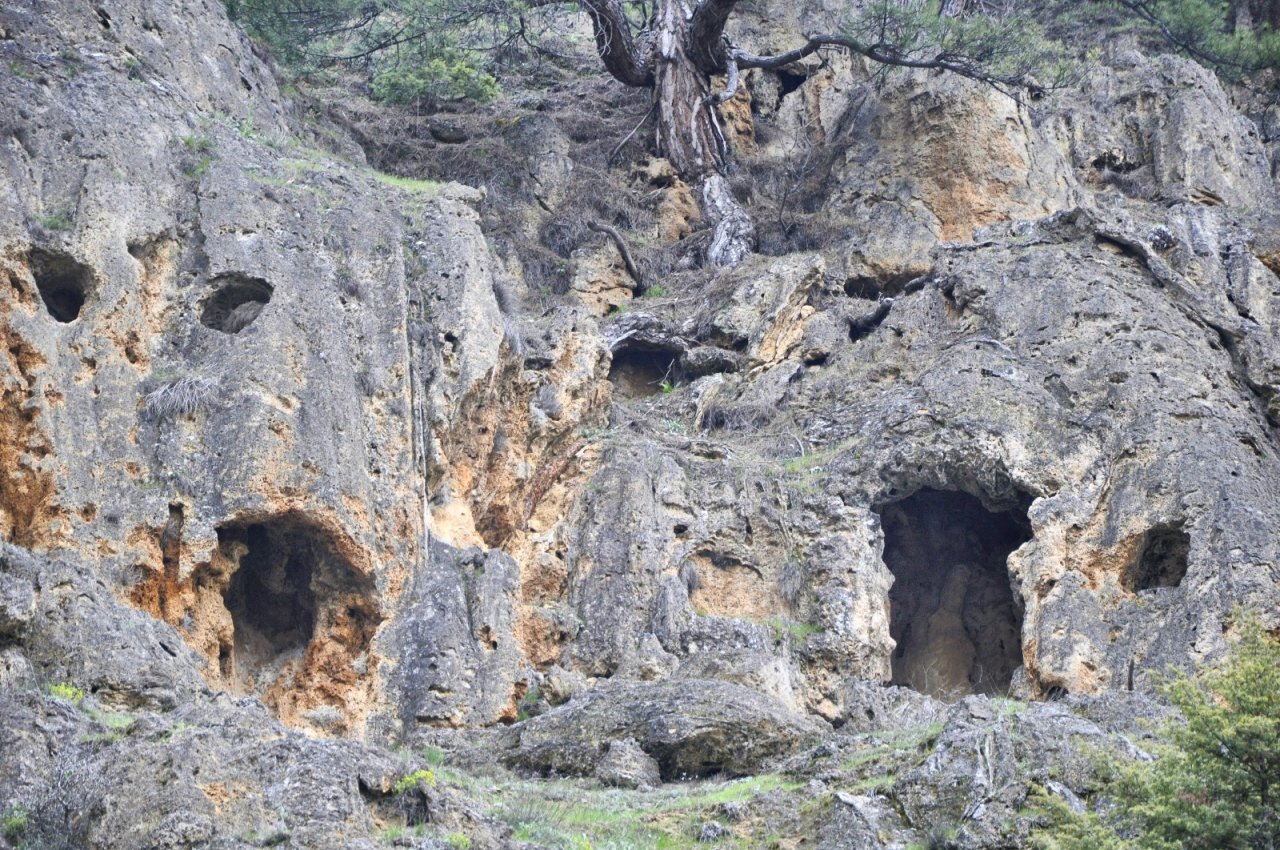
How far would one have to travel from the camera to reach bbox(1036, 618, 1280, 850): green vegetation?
15578mm

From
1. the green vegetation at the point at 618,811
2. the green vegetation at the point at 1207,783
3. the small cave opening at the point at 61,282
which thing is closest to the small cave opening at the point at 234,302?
the small cave opening at the point at 61,282

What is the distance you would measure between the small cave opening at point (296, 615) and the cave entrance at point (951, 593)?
8.24 m

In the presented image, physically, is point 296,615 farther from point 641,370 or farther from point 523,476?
point 641,370

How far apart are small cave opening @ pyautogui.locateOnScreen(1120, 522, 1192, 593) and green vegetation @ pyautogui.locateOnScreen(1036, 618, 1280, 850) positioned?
8827 mm

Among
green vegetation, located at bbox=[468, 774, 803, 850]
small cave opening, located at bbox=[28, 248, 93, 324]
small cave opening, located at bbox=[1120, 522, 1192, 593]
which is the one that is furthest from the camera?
small cave opening, located at bbox=[1120, 522, 1192, 593]

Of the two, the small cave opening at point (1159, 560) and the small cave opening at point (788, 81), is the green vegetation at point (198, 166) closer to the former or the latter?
the small cave opening at point (1159, 560)

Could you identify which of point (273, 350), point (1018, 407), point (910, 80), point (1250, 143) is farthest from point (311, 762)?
point (1250, 143)

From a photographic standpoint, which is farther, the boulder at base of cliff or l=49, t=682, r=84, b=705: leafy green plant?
the boulder at base of cliff

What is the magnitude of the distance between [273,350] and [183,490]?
7.41ft

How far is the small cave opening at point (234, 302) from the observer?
24609 mm

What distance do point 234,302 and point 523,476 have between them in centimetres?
452

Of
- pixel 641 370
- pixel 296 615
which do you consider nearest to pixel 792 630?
pixel 296 615

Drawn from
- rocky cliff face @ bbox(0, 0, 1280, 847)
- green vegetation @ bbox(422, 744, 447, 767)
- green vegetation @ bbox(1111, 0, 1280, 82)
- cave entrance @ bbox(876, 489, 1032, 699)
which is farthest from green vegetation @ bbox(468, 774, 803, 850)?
green vegetation @ bbox(1111, 0, 1280, 82)

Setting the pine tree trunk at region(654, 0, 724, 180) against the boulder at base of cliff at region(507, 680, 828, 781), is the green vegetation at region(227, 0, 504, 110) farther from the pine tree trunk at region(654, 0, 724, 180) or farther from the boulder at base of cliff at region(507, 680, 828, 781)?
the boulder at base of cliff at region(507, 680, 828, 781)
